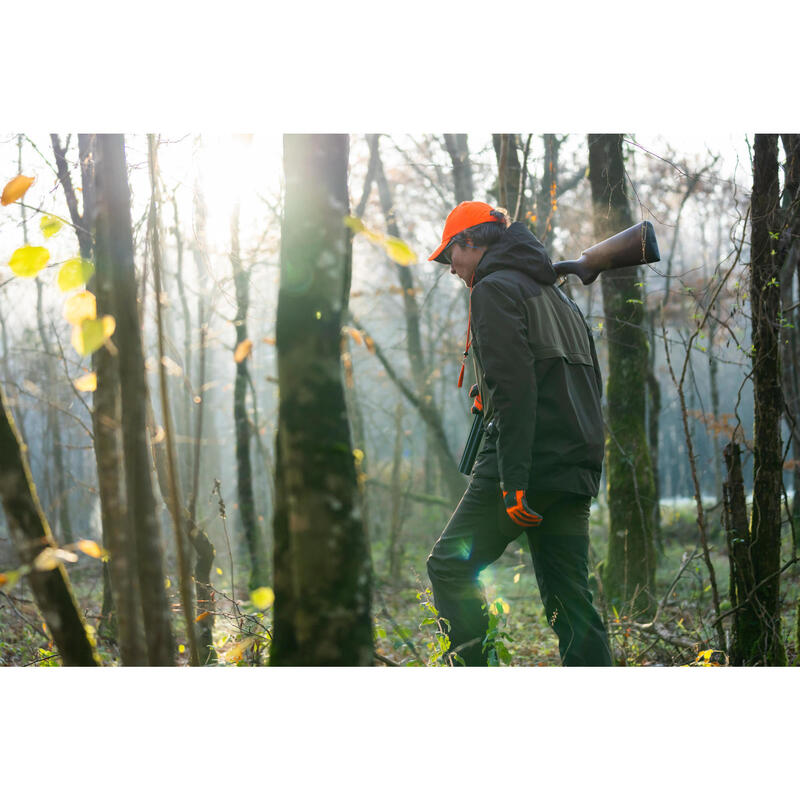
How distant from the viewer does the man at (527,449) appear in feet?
8.29

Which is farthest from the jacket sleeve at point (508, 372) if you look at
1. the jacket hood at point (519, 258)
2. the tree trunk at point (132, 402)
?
the tree trunk at point (132, 402)

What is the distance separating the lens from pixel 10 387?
7.45m

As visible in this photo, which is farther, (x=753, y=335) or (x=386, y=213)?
(x=386, y=213)

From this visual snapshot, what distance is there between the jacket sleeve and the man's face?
0.29m

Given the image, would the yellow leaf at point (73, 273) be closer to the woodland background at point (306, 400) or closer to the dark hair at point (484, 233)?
the woodland background at point (306, 400)

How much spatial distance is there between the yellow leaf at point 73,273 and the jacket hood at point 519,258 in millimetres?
1538

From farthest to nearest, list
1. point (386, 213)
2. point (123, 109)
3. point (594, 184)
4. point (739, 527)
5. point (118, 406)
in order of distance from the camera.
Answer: point (386, 213)
point (594, 184)
point (739, 527)
point (123, 109)
point (118, 406)

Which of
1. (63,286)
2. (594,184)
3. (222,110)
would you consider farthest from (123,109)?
(594,184)

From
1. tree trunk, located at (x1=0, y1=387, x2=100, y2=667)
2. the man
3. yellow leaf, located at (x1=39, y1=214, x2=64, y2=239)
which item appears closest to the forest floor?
the man

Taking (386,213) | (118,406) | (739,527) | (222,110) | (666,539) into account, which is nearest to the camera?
(118,406)

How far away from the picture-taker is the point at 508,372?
2.54 meters

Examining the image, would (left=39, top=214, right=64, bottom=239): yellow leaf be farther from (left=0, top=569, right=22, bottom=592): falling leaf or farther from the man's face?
the man's face

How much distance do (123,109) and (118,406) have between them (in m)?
1.30

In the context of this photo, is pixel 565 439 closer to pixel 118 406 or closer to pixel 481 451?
pixel 481 451
